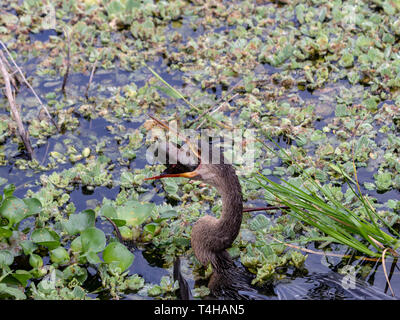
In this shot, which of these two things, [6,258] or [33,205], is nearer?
[6,258]

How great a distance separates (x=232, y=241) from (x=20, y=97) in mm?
3169

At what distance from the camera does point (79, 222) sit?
12.3 feet

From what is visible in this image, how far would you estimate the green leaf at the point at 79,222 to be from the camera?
12.2 feet

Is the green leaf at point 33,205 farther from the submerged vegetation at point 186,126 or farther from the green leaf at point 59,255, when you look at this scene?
the green leaf at point 59,255

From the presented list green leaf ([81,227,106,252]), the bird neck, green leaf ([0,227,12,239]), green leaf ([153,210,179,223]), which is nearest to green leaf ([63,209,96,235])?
green leaf ([81,227,106,252])

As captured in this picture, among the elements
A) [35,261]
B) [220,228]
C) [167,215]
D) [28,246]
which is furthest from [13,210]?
[220,228]

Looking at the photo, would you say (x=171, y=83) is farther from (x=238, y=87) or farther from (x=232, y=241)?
(x=232, y=241)

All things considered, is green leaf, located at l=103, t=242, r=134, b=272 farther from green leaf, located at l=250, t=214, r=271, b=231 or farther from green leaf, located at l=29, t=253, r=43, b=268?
green leaf, located at l=250, t=214, r=271, b=231

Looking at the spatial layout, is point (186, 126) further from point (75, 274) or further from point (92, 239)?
point (75, 274)

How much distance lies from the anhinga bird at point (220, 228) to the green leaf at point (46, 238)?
0.85m

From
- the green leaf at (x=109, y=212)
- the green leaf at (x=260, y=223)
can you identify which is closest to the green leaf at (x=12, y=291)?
the green leaf at (x=109, y=212)

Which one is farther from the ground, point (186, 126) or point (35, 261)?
point (186, 126)

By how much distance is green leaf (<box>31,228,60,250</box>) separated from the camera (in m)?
3.58

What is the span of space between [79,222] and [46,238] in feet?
0.83
